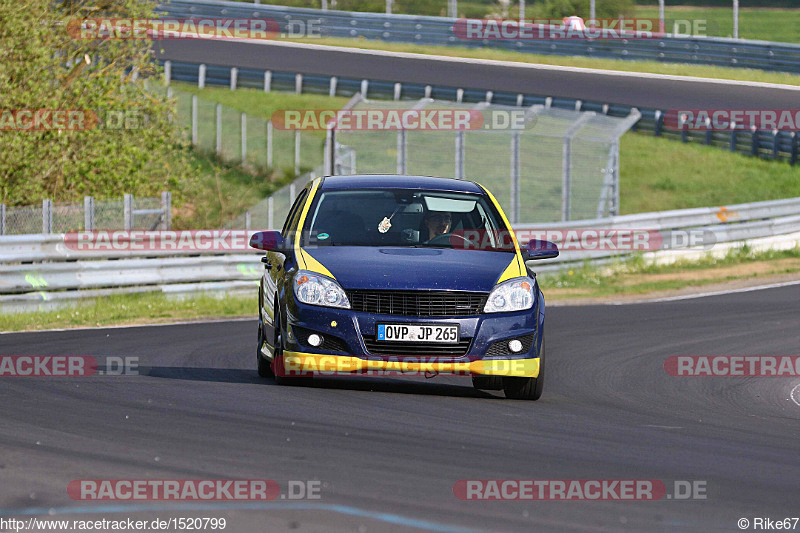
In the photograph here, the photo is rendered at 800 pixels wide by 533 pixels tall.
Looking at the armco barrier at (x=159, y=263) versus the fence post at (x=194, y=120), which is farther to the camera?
the fence post at (x=194, y=120)

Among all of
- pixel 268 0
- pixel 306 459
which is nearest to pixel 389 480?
pixel 306 459

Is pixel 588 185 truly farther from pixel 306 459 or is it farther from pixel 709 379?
pixel 306 459

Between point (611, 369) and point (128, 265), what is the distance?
8471 mm

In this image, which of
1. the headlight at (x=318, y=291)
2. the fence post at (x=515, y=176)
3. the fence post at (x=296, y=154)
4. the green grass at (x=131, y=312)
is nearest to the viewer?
the headlight at (x=318, y=291)

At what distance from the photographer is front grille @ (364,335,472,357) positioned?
31.6ft

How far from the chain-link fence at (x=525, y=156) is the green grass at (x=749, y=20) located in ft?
77.6

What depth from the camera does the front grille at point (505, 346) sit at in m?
9.76

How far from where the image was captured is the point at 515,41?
48094mm

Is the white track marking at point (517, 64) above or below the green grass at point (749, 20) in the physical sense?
below

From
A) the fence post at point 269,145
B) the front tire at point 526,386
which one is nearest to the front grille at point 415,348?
the front tire at point 526,386

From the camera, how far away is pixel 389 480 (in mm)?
6527

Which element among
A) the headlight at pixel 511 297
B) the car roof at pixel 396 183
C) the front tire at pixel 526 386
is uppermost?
the car roof at pixel 396 183

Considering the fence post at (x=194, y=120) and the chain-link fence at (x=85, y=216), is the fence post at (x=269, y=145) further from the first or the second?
the chain-link fence at (x=85, y=216)

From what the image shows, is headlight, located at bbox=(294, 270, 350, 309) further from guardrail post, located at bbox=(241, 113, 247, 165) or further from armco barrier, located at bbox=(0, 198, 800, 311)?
guardrail post, located at bbox=(241, 113, 247, 165)
